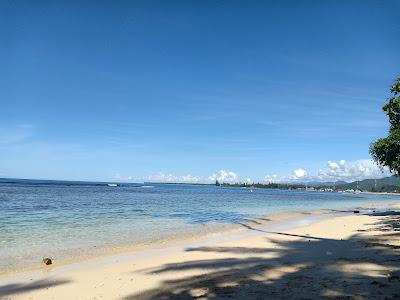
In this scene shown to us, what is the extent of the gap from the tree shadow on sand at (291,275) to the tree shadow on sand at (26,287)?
2713 mm

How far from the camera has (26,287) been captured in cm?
1101

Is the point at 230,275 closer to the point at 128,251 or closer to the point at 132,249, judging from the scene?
the point at 128,251

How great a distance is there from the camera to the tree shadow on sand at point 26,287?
1052 centimetres

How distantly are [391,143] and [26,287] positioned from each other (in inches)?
1301

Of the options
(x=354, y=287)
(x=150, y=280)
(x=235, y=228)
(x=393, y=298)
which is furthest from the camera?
(x=235, y=228)

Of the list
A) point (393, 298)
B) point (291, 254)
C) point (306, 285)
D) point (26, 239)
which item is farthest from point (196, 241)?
point (393, 298)

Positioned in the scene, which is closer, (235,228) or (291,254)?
(291,254)

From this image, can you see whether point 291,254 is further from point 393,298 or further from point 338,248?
point 393,298

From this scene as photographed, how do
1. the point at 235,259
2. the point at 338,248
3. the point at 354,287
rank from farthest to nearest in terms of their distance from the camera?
1. the point at 338,248
2. the point at 235,259
3. the point at 354,287

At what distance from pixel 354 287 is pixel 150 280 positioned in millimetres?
5205

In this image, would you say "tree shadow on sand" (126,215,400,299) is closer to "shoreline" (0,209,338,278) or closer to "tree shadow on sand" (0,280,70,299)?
"tree shadow on sand" (0,280,70,299)

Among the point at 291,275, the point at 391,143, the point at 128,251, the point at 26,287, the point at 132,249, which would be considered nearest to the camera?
the point at 291,275

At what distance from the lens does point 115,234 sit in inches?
862

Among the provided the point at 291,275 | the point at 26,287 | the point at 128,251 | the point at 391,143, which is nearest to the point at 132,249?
the point at 128,251
